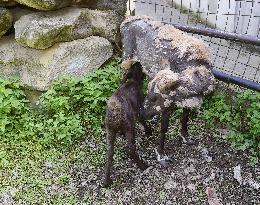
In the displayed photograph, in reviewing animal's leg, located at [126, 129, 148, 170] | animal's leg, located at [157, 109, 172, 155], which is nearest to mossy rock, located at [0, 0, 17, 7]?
animal's leg, located at [126, 129, 148, 170]

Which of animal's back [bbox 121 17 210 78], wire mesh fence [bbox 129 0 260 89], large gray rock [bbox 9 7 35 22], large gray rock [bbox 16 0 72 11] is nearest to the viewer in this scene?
animal's back [bbox 121 17 210 78]

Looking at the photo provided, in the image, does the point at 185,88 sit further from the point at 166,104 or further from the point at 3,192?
the point at 3,192

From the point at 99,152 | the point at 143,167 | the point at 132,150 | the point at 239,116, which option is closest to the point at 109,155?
the point at 132,150

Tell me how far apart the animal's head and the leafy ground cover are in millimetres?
1096

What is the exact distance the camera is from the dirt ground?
190 inches

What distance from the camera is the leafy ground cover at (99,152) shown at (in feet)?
16.1

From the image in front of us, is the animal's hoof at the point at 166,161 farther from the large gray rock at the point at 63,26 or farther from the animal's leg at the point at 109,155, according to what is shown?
the large gray rock at the point at 63,26

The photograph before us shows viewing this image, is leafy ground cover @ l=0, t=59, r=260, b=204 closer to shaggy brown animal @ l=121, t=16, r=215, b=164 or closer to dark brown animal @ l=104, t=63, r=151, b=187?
dark brown animal @ l=104, t=63, r=151, b=187

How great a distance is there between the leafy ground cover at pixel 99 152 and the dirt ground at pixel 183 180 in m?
0.01

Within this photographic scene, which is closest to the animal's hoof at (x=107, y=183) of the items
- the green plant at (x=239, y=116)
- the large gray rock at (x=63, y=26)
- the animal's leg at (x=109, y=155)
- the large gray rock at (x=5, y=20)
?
the animal's leg at (x=109, y=155)

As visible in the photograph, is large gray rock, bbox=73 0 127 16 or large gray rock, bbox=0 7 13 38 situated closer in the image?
large gray rock, bbox=0 7 13 38

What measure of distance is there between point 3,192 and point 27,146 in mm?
716

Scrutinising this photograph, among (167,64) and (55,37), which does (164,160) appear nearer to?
(167,64)

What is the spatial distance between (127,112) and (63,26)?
6.97ft
